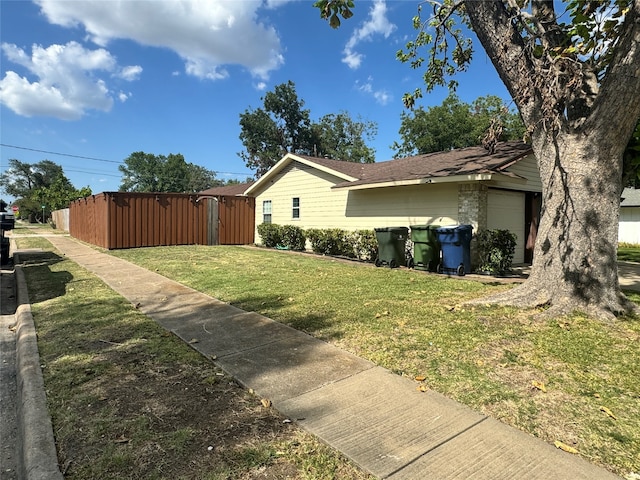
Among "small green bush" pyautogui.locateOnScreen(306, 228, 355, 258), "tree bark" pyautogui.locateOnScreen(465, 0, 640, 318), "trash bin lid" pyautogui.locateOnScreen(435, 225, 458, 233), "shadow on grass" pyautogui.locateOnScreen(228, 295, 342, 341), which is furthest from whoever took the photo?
"small green bush" pyautogui.locateOnScreen(306, 228, 355, 258)

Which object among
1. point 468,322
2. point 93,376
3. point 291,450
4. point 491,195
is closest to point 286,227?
point 491,195

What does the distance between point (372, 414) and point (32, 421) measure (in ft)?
7.83

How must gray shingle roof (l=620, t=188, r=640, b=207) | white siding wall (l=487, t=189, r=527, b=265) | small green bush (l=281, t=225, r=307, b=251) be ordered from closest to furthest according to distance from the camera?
white siding wall (l=487, t=189, r=527, b=265) → small green bush (l=281, t=225, r=307, b=251) → gray shingle roof (l=620, t=188, r=640, b=207)

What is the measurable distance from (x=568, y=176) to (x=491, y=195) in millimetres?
4935

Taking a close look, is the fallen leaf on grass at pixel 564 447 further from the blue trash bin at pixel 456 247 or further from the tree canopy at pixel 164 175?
the tree canopy at pixel 164 175

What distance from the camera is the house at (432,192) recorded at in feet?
32.7

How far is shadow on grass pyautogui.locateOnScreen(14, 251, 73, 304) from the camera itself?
7.12 meters

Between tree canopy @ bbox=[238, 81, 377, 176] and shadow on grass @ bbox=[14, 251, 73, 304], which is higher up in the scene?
tree canopy @ bbox=[238, 81, 377, 176]

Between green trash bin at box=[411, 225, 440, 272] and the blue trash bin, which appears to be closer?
the blue trash bin

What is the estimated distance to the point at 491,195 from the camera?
10406mm

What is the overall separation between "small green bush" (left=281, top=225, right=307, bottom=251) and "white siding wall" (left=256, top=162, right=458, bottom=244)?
462 mm

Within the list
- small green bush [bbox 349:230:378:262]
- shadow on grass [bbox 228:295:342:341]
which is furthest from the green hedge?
shadow on grass [bbox 228:295:342:341]

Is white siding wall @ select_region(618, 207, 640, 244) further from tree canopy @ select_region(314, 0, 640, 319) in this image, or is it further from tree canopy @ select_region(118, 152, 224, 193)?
tree canopy @ select_region(118, 152, 224, 193)

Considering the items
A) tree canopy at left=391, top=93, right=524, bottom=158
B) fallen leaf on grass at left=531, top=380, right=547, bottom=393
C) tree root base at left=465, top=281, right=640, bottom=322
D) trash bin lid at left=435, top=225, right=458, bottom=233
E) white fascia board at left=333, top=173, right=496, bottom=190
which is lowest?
fallen leaf on grass at left=531, top=380, right=547, bottom=393
